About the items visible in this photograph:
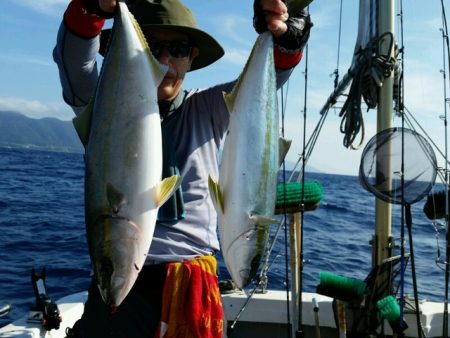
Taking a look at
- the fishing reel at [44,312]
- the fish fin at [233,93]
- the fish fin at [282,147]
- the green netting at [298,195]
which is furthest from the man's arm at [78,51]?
the fishing reel at [44,312]

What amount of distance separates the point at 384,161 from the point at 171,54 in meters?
2.74

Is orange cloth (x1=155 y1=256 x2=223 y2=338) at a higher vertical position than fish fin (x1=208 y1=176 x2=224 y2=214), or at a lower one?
lower

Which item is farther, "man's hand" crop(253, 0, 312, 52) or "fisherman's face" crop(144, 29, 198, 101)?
"fisherman's face" crop(144, 29, 198, 101)

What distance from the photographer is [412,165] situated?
4172 mm

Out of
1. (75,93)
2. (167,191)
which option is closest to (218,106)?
(75,93)

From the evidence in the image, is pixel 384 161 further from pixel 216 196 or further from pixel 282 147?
pixel 216 196

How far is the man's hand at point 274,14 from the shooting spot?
6.12 feet

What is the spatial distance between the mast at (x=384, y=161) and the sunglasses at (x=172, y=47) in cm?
267

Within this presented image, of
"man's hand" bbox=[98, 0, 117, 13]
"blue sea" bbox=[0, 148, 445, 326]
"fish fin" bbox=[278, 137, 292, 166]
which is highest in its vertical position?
"man's hand" bbox=[98, 0, 117, 13]

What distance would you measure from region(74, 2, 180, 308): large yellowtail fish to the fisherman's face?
1.02ft

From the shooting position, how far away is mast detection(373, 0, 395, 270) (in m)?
4.34

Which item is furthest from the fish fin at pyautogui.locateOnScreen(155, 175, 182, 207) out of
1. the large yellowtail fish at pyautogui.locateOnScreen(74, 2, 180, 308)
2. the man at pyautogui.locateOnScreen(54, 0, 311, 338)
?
the man at pyautogui.locateOnScreen(54, 0, 311, 338)

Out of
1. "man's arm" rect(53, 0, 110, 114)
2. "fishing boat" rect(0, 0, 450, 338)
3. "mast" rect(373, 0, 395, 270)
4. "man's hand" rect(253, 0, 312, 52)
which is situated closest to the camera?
"man's arm" rect(53, 0, 110, 114)

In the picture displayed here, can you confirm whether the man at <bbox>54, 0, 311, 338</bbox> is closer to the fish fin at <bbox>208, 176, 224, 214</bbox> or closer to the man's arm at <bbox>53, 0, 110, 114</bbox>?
the man's arm at <bbox>53, 0, 110, 114</bbox>
